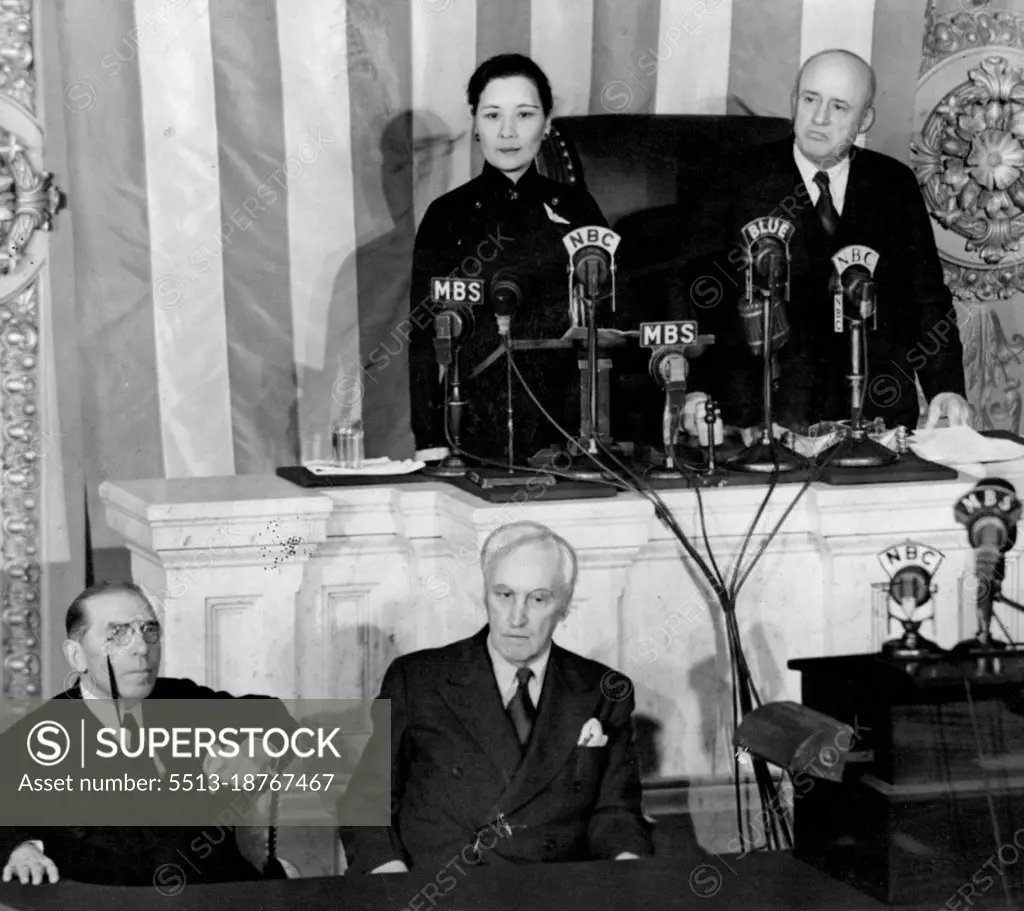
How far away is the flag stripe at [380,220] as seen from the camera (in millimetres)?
4629

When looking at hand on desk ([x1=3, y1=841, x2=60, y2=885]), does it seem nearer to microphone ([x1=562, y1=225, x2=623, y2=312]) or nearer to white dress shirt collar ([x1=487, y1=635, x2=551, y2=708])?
white dress shirt collar ([x1=487, y1=635, x2=551, y2=708])

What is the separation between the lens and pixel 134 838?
298 cm

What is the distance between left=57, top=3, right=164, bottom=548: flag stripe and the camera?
14.3ft

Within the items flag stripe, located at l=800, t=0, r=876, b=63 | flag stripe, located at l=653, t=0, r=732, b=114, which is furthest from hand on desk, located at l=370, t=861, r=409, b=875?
flag stripe, located at l=800, t=0, r=876, b=63

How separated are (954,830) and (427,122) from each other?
2.63 metres

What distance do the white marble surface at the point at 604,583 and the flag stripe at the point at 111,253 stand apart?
0.64 metres

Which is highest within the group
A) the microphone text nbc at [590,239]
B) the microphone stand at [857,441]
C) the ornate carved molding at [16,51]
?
the ornate carved molding at [16,51]

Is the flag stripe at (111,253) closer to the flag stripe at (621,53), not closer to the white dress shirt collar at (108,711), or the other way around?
the flag stripe at (621,53)

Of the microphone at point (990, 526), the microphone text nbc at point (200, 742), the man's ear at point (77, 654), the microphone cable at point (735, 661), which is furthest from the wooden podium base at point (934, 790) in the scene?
the man's ear at point (77, 654)

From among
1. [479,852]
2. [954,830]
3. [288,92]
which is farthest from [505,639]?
[288,92]

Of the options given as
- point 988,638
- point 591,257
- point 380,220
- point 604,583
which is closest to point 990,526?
point 988,638

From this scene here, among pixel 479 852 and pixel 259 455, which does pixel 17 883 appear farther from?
pixel 259 455

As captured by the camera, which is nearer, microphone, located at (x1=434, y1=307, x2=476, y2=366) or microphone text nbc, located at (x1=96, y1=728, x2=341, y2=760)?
microphone text nbc, located at (x1=96, y1=728, x2=341, y2=760)

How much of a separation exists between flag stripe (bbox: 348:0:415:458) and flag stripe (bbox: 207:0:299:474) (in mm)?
138
